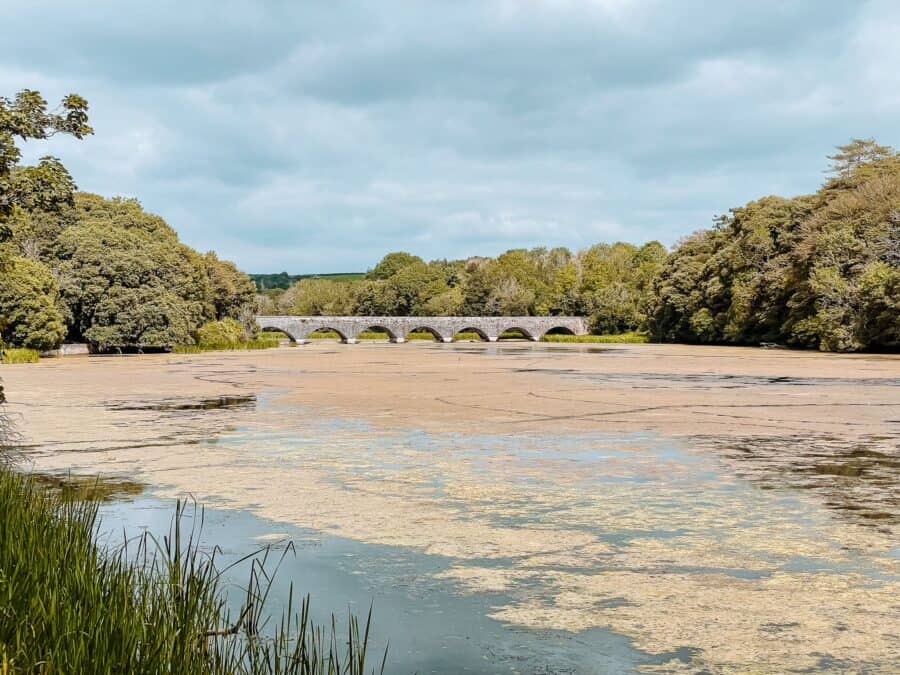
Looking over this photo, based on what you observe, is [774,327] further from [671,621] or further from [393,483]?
[671,621]

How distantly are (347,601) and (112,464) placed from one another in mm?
6582

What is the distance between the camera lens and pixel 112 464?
11.7 metres

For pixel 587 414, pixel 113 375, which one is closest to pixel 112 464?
pixel 587 414

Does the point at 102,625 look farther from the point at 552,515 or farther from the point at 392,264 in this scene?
the point at 392,264

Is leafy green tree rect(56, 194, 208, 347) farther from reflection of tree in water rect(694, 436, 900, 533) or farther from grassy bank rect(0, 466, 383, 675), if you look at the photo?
grassy bank rect(0, 466, 383, 675)

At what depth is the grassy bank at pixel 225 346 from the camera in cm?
5653

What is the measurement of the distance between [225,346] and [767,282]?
35428 mm

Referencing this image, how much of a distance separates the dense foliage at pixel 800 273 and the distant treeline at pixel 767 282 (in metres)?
0.09

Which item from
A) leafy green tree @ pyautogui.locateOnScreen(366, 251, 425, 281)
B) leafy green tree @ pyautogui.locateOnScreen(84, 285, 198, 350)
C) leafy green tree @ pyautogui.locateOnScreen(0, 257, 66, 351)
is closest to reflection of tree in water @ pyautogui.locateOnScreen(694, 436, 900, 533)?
leafy green tree @ pyautogui.locateOnScreen(0, 257, 66, 351)

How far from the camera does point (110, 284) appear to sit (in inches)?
2121

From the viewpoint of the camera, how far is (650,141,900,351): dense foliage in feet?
162

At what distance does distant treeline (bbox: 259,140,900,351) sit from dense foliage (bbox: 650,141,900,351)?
86mm

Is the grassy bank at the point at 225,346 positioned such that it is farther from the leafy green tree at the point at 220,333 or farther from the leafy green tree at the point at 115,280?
the leafy green tree at the point at 115,280

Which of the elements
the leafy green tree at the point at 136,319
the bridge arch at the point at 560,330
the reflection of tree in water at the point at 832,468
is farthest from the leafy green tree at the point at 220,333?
the reflection of tree in water at the point at 832,468
